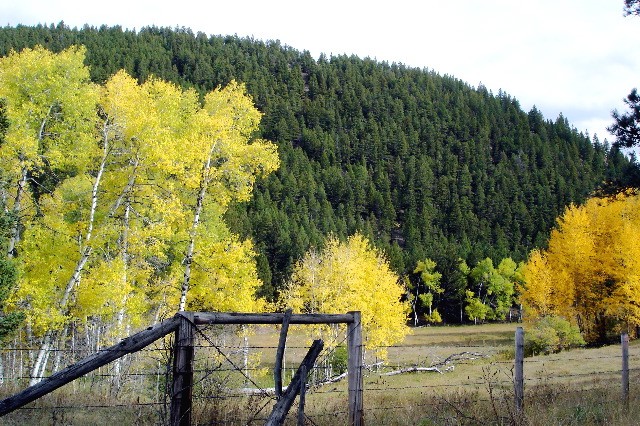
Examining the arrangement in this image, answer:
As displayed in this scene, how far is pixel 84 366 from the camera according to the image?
4.10m

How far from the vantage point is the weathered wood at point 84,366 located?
392 centimetres

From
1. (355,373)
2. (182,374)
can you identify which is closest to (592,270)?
(355,373)

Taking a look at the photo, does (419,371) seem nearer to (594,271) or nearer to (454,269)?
(594,271)

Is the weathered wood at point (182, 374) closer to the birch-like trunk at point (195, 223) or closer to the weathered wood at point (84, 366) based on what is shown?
the weathered wood at point (84, 366)

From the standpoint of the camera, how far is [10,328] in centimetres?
1238

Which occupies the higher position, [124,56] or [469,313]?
[124,56]

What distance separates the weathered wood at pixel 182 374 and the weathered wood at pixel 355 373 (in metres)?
1.90

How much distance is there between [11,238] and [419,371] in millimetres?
21453

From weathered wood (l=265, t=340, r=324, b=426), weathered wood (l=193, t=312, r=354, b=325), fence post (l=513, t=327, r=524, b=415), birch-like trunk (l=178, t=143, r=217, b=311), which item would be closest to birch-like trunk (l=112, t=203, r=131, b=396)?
birch-like trunk (l=178, t=143, r=217, b=311)

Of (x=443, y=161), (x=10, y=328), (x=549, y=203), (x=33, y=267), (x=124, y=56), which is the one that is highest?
(x=124, y=56)

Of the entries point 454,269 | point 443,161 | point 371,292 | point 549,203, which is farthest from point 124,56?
point 371,292

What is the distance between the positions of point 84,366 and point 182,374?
0.91 m

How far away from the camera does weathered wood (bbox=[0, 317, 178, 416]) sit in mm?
3916

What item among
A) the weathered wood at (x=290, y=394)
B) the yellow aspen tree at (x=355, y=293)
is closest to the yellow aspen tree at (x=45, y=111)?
the weathered wood at (x=290, y=394)
